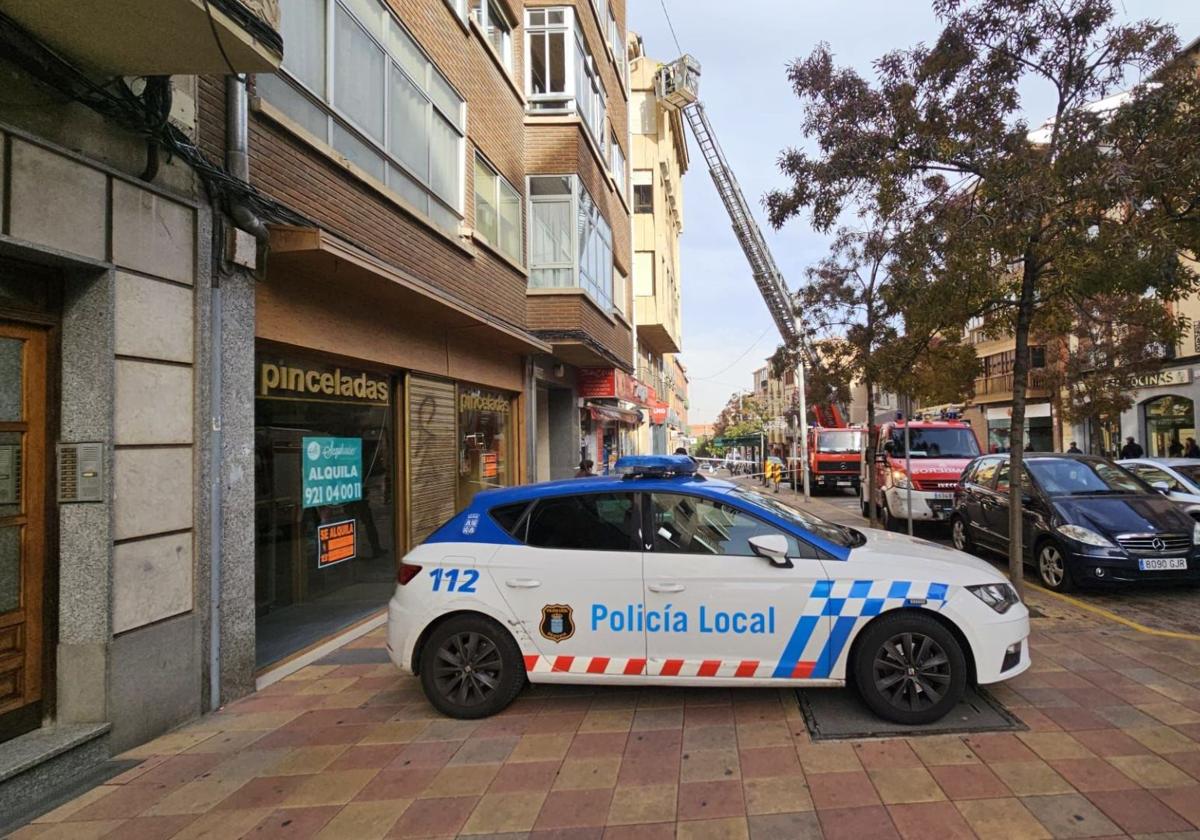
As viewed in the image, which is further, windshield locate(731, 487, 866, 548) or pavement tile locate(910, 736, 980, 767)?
windshield locate(731, 487, 866, 548)

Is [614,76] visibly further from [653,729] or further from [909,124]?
[653,729]

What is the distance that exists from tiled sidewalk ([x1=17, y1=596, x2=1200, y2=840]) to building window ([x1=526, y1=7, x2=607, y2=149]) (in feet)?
35.6

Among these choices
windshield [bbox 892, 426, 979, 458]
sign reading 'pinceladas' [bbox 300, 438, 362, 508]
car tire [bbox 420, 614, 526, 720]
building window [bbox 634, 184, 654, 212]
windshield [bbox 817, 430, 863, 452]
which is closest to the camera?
car tire [bbox 420, 614, 526, 720]

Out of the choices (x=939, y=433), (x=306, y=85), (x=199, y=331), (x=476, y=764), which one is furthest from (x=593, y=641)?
(x=939, y=433)

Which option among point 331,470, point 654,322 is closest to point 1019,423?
point 331,470

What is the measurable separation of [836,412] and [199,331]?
25781 mm

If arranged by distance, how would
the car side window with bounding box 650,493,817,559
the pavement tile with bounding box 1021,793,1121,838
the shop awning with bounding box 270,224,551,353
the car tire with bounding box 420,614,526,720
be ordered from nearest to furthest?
the pavement tile with bounding box 1021,793,1121,838, the car side window with bounding box 650,493,817,559, the car tire with bounding box 420,614,526,720, the shop awning with bounding box 270,224,551,353

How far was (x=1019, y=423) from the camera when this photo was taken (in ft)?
22.0

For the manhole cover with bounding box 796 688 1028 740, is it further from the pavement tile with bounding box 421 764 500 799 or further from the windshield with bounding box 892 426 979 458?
the windshield with bounding box 892 426 979 458

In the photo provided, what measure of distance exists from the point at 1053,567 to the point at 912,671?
15.2 ft

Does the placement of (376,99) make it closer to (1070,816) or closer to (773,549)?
(773,549)

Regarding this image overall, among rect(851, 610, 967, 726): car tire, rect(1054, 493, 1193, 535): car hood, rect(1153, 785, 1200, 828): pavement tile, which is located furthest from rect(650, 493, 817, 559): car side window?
rect(1054, 493, 1193, 535): car hood

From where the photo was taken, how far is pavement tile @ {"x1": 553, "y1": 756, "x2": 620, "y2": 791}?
340 cm

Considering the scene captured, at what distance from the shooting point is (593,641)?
13.6 ft
